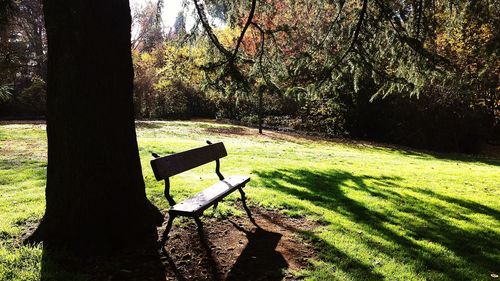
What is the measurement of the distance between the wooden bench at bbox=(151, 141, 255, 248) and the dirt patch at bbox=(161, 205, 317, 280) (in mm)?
223

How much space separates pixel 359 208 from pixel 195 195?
9.27 ft

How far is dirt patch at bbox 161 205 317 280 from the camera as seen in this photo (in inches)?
154

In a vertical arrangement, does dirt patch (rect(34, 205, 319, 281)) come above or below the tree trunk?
below

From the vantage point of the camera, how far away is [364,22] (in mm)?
6590

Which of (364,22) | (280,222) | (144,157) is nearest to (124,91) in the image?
(280,222)

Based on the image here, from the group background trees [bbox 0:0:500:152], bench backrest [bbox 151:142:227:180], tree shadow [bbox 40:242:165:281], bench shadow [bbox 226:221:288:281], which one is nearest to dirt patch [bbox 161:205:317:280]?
bench shadow [bbox 226:221:288:281]

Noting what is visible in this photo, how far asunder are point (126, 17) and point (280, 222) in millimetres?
3209

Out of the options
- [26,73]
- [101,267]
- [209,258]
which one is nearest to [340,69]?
[209,258]

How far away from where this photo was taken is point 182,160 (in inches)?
187

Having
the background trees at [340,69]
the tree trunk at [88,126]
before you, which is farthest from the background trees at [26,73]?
the tree trunk at [88,126]

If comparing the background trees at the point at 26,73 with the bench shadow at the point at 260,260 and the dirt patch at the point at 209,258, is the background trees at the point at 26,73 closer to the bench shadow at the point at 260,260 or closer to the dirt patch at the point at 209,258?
the dirt patch at the point at 209,258

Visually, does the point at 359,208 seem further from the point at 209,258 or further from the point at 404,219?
the point at 209,258

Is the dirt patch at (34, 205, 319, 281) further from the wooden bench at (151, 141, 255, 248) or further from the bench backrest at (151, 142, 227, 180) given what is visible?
the bench backrest at (151, 142, 227, 180)

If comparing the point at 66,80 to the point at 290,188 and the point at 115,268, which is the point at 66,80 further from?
the point at 290,188
